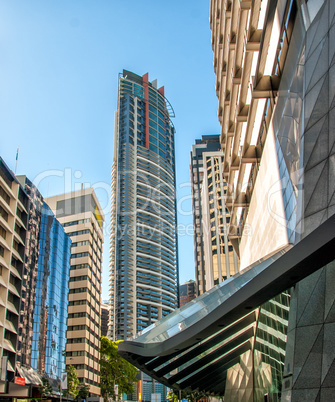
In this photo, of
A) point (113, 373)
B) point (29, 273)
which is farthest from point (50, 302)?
point (113, 373)

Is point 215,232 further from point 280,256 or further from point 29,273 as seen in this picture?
point 280,256

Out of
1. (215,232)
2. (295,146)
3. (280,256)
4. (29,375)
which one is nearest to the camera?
(280,256)

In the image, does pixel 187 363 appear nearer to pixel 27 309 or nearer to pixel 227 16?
pixel 227 16

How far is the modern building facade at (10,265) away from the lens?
48625 mm

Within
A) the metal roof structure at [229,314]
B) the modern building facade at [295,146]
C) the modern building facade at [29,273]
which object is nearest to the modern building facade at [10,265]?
the modern building facade at [29,273]

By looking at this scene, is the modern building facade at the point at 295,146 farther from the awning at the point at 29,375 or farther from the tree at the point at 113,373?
the tree at the point at 113,373

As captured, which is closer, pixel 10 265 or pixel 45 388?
pixel 10 265

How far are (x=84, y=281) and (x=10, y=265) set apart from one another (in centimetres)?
4604

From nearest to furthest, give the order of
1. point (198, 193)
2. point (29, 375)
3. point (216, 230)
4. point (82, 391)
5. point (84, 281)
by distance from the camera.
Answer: point (29, 375) < point (82, 391) < point (84, 281) < point (216, 230) < point (198, 193)

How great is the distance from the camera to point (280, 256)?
8.41 metres

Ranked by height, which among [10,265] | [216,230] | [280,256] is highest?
[216,230]

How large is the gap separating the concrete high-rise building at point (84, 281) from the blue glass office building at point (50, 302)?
1277cm

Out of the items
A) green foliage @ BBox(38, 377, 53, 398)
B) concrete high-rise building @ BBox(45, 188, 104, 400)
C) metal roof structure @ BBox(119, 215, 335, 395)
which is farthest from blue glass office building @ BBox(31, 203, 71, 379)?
metal roof structure @ BBox(119, 215, 335, 395)

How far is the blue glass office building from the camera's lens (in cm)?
6694
